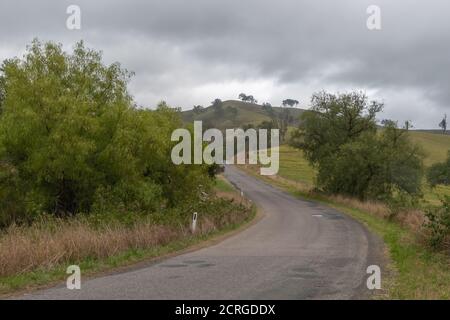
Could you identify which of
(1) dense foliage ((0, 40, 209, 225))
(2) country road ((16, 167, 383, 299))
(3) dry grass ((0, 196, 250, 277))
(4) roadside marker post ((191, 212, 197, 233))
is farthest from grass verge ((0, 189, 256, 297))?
(1) dense foliage ((0, 40, 209, 225))

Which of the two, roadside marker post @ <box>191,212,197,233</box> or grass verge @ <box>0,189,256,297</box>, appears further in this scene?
roadside marker post @ <box>191,212,197,233</box>

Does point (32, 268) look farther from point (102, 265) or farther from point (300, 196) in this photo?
point (300, 196)

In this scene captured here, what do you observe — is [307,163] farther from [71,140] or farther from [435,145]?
[71,140]

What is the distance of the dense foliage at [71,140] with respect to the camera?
19312 millimetres

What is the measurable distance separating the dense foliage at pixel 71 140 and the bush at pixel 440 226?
1050 centimetres

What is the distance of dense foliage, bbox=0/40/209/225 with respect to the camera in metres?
19.3

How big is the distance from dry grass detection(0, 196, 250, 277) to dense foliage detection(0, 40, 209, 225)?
9.32 feet

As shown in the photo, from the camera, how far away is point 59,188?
68.5ft

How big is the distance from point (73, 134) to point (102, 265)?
8.50 meters

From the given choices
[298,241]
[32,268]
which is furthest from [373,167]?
[32,268]

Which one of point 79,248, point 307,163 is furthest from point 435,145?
point 79,248

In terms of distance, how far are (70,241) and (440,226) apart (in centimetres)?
1062

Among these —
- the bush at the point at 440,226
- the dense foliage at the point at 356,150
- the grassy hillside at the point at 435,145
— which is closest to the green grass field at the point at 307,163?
the grassy hillside at the point at 435,145

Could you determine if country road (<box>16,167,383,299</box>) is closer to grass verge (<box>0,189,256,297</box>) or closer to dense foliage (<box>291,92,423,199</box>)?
grass verge (<box>0,189,256,297</box>)
